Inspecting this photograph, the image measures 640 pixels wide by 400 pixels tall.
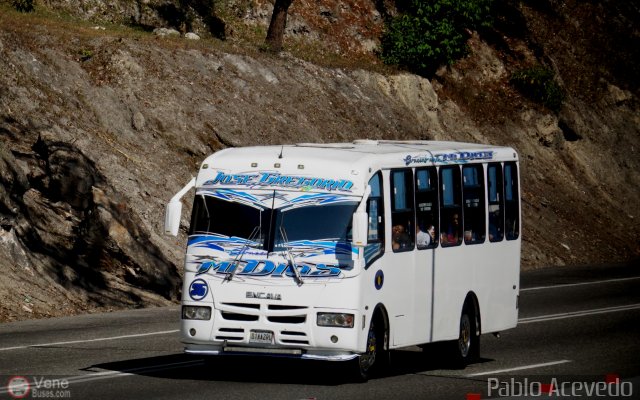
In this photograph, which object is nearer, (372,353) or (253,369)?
(372,353)

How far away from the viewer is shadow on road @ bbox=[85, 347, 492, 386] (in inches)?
626

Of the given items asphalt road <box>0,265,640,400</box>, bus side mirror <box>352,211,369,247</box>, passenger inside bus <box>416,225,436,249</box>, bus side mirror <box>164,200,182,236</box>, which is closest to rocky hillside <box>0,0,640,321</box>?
asphalt road <box>0,265,640,400</box>

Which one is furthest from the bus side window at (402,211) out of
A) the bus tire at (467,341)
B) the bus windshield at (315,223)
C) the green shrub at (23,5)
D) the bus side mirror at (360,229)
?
the green shrub at (23,5)

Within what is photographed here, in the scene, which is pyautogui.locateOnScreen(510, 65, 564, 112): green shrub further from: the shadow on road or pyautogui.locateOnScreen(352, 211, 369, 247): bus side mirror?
pyautogui.locateOnScreen(352, 211, 369, 247): bus side mirror

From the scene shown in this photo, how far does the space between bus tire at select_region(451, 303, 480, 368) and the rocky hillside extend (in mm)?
8468

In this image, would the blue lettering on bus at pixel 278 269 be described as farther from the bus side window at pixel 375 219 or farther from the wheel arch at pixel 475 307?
the wheel arch at pixel 475 307

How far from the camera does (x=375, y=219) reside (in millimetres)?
16000

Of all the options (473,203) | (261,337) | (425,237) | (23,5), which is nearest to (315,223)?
(261,337)

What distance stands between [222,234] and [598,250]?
2854 centimetres

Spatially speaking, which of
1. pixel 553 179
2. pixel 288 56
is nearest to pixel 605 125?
pixel 553 179

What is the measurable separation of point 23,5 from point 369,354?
23.6 meters

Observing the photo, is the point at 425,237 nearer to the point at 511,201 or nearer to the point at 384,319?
the point at 384,319

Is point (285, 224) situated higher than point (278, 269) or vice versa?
point (285, 224)

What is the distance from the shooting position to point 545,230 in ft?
136
